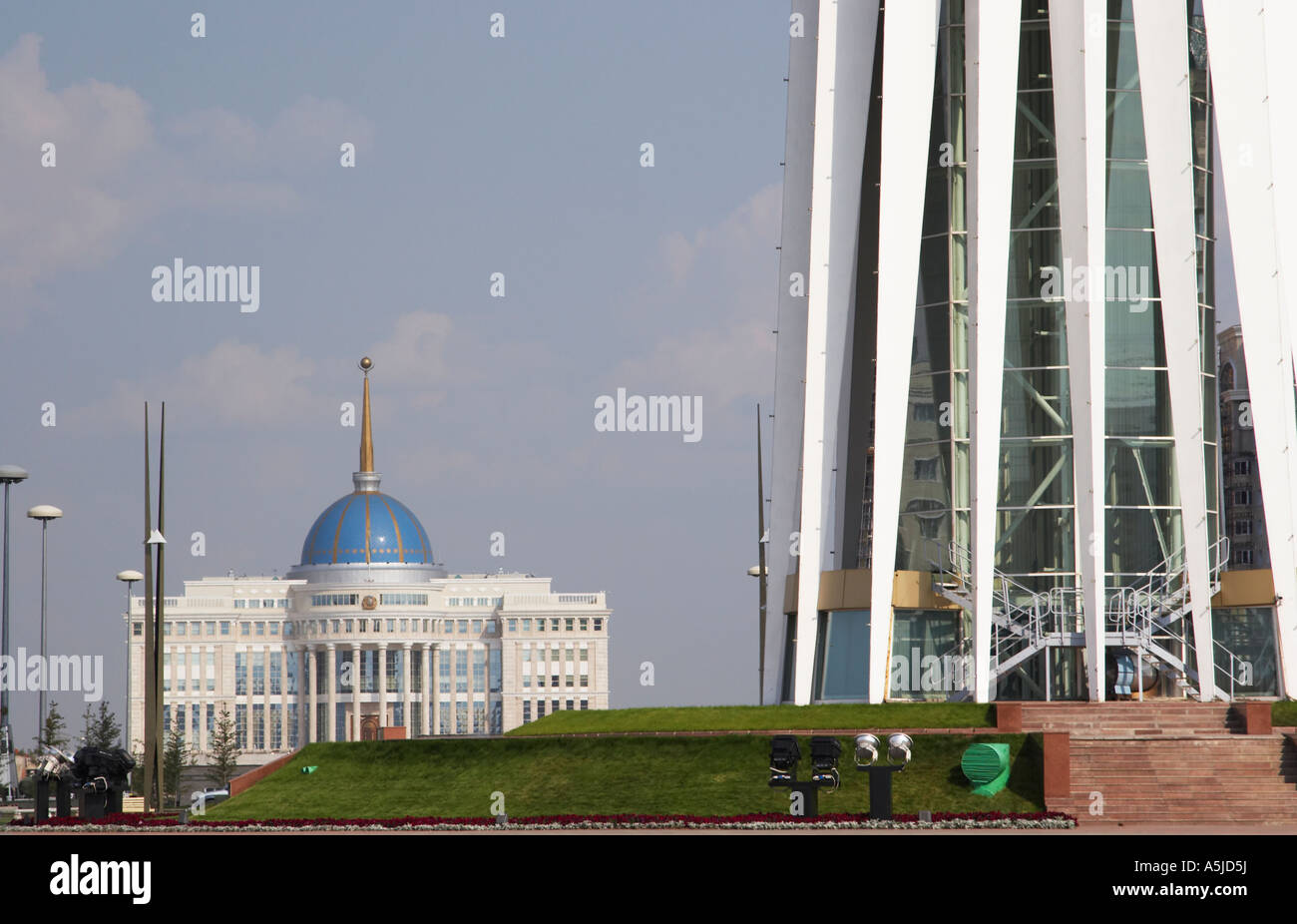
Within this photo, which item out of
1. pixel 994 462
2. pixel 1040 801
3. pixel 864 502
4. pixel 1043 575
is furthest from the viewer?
pixel 864 502

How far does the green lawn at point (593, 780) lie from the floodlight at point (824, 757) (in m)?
2.20

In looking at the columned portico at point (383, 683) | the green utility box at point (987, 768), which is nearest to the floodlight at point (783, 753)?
the green utility box at point (987, 768)

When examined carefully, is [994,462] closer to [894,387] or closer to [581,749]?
[894,387]

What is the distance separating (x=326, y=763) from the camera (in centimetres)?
4462

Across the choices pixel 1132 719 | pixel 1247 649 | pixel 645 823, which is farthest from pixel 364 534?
pixel 645 823

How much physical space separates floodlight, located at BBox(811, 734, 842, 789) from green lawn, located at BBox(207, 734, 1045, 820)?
220 centimetres

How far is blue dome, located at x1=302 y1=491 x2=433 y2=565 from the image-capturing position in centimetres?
15150

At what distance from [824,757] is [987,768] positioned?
15.5ft

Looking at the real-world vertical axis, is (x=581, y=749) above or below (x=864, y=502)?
below

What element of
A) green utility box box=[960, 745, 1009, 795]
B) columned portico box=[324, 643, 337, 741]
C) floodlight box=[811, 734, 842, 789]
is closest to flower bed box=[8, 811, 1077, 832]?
floodlight box=[811, 734, 842, 789]

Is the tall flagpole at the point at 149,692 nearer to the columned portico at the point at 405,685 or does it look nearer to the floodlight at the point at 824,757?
the floodlight at the point at 824,757

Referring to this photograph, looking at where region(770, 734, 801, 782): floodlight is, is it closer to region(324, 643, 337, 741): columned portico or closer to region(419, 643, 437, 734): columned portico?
region(419, 643, 437, 734): columned portico
